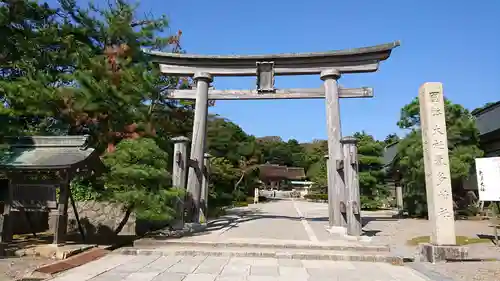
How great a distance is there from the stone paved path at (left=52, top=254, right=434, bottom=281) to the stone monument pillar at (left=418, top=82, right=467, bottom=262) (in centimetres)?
120

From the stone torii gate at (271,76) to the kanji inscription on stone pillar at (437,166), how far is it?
3684 millimetres

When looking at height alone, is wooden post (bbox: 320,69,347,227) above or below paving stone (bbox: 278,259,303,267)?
above

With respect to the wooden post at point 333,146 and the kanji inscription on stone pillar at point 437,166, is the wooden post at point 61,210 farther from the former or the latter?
the kanji inscription on stone pillar at point 437,166

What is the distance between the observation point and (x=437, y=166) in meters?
7.77

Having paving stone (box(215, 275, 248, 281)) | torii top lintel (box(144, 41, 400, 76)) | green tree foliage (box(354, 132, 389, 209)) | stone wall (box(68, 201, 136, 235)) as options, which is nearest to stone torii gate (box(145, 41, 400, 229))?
torii top lintel (box(144, 41, 400, 76))

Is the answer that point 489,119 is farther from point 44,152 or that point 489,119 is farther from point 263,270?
point 44,152

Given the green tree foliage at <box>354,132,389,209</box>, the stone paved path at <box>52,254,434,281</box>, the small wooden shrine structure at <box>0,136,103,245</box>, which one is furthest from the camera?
the green tree foliage at <box>354,132,389,209</box>

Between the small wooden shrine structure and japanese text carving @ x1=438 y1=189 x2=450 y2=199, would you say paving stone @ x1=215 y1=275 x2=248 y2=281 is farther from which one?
japanese text carving @ x1=438 y1=189 x2=450 y2=199

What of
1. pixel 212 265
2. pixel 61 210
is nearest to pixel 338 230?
pixel 212 265

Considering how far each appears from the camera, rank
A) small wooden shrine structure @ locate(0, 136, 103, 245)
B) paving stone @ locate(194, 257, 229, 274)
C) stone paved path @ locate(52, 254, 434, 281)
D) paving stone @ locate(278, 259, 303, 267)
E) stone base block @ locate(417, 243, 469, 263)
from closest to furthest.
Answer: stone paved path @ locate(52, 254, 434, 281) → paving stone @ locate(194, 257, 229, 274) → paving stone @ locate(278, 259, 303, 267) → stone base block @ locate(417, 243, 469, 263) → small wooden shrine structure @ locate(0, 136, 103, 245)

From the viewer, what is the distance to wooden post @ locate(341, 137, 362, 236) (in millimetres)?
10031

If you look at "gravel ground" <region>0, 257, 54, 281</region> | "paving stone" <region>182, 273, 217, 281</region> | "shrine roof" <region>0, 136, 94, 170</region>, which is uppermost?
"shrine roof" <region>0, 136, 94, 170</region>

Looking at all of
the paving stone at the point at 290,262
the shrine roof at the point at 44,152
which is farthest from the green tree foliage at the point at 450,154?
the shrine roof at the point at 44,152

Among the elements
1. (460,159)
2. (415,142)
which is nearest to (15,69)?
(415,142)
